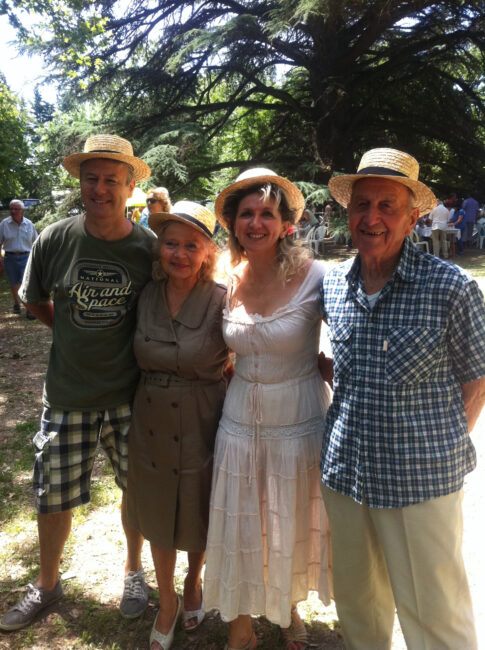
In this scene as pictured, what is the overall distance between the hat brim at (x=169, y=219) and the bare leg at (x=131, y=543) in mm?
1432

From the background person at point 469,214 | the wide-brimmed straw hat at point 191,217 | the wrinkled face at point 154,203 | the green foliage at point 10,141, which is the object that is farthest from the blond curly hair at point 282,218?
the background person at point 469,214

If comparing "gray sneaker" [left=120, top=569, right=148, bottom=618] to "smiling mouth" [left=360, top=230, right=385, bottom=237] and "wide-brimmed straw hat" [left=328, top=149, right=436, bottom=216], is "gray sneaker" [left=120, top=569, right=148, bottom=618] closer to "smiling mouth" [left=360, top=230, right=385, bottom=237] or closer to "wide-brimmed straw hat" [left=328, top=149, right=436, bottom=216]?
"smiling mouth" [left=360, top=230, right=385, bottom=237]

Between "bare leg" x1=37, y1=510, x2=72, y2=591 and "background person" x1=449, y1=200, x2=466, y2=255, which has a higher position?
"background person" x1=449, y1=200, x2=466, y2=255

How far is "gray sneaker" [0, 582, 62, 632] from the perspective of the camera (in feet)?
8.30

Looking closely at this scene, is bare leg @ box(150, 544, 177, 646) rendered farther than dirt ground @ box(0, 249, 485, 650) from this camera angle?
No

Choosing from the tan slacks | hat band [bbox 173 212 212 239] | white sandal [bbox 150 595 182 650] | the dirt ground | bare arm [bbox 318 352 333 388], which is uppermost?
hat band [bbox 173 212 212 239]

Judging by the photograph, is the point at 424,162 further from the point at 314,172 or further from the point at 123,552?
the point at 123,552

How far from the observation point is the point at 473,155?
1834 cm

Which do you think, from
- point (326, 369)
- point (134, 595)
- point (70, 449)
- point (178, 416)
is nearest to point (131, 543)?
point (134, 595)

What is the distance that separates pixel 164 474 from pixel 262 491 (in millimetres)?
452

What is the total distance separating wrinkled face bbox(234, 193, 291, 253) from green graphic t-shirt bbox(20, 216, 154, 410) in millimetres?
597

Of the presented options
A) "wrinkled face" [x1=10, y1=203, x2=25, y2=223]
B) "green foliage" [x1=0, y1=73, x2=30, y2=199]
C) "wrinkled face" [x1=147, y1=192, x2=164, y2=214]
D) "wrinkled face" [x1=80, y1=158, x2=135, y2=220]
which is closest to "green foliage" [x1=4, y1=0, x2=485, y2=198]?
"green foliage" [x1=0, y1=73, x2=30, y2=199]

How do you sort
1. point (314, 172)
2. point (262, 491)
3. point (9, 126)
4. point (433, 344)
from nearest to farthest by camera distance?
point (433, 344)
point (262, 491)
point (314, 172)
point (9, 126)

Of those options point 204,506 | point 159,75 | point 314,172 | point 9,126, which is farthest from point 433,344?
point 9,126
